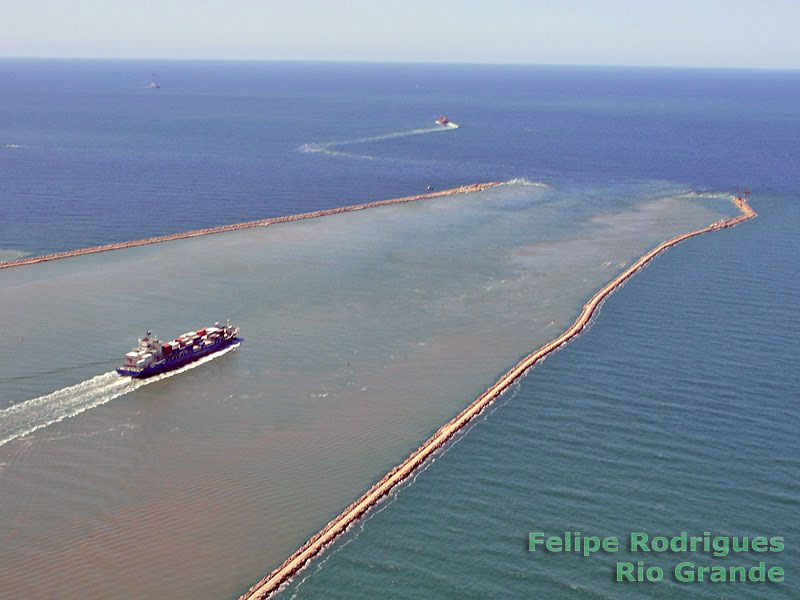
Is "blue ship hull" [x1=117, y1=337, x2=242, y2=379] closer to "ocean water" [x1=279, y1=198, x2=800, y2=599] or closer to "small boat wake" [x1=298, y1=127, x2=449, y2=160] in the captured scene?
"ocean water" [x1=279, y1=198, x2=800, y2=599]

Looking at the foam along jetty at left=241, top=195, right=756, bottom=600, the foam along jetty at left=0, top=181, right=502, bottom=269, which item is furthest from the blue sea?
the foam along jetty at left=0, top=181, right=502, bottom=269

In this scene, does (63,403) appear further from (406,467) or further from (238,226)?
(238,226)

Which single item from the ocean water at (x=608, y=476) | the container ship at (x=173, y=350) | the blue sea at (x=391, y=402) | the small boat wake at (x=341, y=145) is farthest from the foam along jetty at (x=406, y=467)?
the small boat wake at (x=341, y=145)

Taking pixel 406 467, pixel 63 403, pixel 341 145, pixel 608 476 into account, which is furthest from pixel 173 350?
pixel 341 145

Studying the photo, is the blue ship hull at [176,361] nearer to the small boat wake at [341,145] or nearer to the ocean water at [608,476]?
the ocean water at [608,476]

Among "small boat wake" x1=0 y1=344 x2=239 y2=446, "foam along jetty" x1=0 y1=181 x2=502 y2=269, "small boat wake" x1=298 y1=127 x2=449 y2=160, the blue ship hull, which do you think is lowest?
"small boat wake" x1=0 y1=344 x2=239 y2=446

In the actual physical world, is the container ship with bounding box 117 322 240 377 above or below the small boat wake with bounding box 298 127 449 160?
below
